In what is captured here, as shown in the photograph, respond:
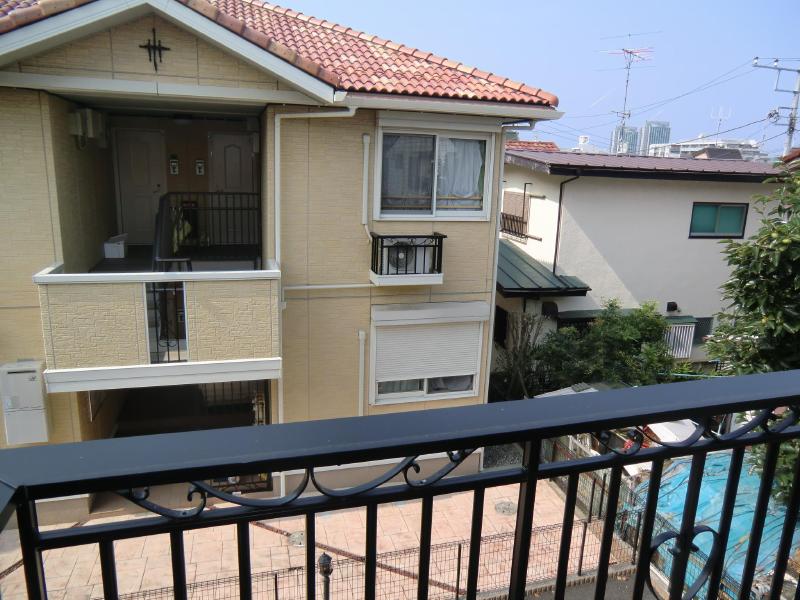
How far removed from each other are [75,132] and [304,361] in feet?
15.7

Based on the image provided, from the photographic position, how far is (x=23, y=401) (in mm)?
8016

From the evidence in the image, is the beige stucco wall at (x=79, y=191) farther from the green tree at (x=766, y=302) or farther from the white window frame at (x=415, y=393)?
the green tree at (x=766, y=302)

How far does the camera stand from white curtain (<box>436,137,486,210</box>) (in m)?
9.53

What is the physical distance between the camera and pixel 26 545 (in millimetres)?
907

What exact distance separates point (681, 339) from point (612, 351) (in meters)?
3.33

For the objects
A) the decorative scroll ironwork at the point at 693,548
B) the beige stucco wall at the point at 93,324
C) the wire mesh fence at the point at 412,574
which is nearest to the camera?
the decorative scroll ironwork at the point at 693,548

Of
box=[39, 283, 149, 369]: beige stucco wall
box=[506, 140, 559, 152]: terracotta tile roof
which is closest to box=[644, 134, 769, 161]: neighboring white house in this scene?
box=[506, 140, 559, 152]: terracotta tile roof

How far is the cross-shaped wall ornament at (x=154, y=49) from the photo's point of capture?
25.6ft

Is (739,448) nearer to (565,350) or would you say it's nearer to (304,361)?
(304,361)

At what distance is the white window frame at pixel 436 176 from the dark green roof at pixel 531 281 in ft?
9.30

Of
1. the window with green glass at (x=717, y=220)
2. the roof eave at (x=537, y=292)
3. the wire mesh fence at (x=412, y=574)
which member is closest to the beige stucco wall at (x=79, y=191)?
the wire mesh fence at (x=412, y=574)

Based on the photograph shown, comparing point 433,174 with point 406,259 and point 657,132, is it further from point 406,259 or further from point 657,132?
point 657,132

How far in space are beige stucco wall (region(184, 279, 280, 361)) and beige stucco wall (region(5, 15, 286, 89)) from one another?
278 centimetres

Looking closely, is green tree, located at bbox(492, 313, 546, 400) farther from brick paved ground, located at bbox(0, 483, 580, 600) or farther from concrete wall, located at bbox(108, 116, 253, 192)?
concrete wall, located at bbox(108, 116, 253, 192)
